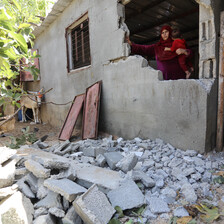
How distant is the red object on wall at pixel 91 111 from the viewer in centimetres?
450

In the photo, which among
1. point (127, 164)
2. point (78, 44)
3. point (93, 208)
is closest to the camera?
point (93, 208)

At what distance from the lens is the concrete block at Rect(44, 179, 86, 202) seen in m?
1.76

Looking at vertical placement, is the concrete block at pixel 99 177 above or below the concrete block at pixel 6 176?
below

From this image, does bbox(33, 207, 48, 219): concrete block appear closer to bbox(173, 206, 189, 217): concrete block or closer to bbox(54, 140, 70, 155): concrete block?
bbox(173, 206, 189, 217): concrete block

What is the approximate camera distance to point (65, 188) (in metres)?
1.83

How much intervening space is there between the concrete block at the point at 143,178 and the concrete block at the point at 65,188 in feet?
2.25

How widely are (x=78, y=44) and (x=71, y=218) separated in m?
5.26

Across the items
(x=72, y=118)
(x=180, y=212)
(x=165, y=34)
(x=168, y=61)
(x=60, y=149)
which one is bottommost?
(x=180, y=212)

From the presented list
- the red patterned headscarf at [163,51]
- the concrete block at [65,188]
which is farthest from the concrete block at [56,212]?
the red patterned headscarf at [163,51]

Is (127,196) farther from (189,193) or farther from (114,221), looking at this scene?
(189,193)

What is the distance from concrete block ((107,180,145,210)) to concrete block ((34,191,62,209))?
0.52m

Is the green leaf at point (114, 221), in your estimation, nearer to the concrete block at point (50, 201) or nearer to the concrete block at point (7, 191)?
the concrete block at point (50, 201)

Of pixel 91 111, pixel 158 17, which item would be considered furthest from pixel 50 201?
pixel 158 17

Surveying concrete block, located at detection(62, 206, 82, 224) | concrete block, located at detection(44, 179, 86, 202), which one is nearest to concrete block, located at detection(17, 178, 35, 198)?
concrete block, located at detection(44, 179, 86, 202)
